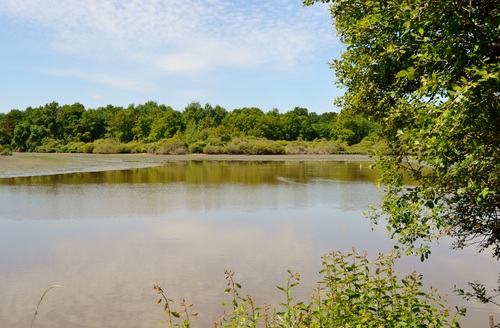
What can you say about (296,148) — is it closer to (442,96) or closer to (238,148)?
(238,148)

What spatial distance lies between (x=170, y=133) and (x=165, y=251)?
375ft

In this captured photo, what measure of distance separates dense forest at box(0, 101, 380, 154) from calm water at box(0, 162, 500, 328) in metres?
75.8

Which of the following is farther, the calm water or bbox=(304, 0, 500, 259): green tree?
the calm water

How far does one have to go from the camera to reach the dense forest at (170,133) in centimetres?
10408

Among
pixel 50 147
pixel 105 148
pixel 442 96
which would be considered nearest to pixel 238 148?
pixel 105 148

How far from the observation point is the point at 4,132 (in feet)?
398

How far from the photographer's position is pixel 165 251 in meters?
14.6

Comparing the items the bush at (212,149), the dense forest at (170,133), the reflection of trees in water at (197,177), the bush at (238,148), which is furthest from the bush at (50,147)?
the reflection of trees in water at (197,177)

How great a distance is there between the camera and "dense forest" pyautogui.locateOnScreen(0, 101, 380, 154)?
104 metres

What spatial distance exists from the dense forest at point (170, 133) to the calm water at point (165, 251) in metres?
75.8

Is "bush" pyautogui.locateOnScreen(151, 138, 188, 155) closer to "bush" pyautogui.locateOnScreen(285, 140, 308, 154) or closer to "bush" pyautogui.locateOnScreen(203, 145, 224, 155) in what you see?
"bush" pyautogui.locateOnScreen(203, 145, 224, 155)

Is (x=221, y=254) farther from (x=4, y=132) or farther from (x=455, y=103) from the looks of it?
(x=4, y=132)

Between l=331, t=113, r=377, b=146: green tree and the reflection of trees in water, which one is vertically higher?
l=331, t=113, r=377, b=146: green tree

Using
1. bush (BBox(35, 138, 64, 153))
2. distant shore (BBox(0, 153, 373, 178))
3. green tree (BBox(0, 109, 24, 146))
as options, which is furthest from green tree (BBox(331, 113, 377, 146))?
green tree (BBox(0, 109, 24, 146))
